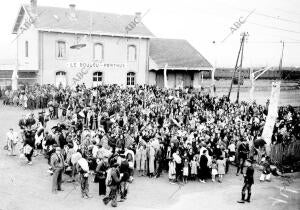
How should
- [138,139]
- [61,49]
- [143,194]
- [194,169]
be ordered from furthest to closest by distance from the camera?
[61,49] → [138,139] → [194,169] → [143,194]

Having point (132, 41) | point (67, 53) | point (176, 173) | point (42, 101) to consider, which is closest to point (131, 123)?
point (176, 173)

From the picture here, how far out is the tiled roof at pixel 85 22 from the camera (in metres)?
31.1

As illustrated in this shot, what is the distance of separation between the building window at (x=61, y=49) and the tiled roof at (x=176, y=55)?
355 inches

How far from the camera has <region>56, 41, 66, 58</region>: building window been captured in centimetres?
3158

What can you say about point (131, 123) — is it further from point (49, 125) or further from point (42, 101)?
point (42, 101)

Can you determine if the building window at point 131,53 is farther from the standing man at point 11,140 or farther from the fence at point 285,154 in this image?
the standing man at point 11,140

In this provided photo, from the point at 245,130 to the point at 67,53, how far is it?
1868cm

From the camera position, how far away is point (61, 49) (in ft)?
104

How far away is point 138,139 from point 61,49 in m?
18.3

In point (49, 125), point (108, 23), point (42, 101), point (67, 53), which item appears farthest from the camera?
point (108, 23)

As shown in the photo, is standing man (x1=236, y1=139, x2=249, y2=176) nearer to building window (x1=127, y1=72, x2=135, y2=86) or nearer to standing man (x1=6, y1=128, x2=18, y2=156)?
standing man (x1=6, y1=128, x2=18, y2=156)

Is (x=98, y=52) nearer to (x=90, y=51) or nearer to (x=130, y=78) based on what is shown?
(x=90, y=51)

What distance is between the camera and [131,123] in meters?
19.0

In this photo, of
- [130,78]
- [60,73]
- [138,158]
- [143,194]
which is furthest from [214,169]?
[130,78]
